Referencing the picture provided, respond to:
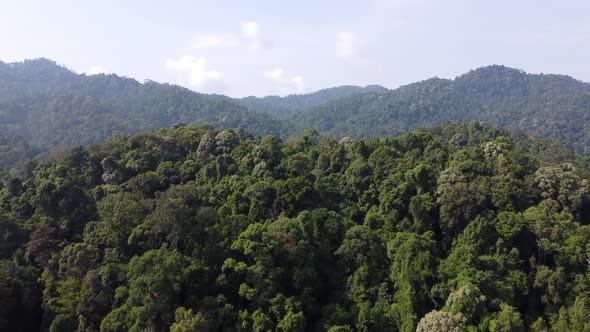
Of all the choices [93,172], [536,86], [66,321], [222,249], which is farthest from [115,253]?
[536,86]

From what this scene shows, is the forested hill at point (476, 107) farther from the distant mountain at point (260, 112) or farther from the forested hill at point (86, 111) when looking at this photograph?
the forested hill at point (86, 111)

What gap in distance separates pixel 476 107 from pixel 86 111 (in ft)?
419

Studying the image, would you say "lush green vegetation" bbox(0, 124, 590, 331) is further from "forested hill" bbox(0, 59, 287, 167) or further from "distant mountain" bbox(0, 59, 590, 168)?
"distant mountain" bbox(0, 59, 590, 168)

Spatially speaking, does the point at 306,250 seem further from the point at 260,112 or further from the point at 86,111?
the point at 260,112

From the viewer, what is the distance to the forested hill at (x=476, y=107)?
123m

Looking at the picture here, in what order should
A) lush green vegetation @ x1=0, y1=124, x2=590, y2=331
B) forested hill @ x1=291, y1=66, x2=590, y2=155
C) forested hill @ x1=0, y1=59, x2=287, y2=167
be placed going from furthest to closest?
forested hill @ x1=291, y1=66, x2=590, y2=155 < forested hill @ x1=0, y1=59, x2=287, y2=167 < lush green vegetation @ x1=0, y1=124, x2=590, y2=331

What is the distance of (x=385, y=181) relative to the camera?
3036 centimetres

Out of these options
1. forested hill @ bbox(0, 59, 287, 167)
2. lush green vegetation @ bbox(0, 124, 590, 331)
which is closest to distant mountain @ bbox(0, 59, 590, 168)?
forested hill @ bbox(0, 59, 287, 167)

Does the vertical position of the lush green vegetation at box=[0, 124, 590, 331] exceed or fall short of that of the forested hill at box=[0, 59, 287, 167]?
it falls short

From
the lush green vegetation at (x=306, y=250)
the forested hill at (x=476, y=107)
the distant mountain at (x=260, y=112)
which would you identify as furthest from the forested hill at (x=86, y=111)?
the lush green vegetation at (x=306, y=250)

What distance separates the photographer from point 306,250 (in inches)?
968

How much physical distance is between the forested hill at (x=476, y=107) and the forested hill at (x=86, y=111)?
27.6 m

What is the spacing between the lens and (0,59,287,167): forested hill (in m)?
96.8

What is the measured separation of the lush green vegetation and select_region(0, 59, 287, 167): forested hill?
51.1 m
